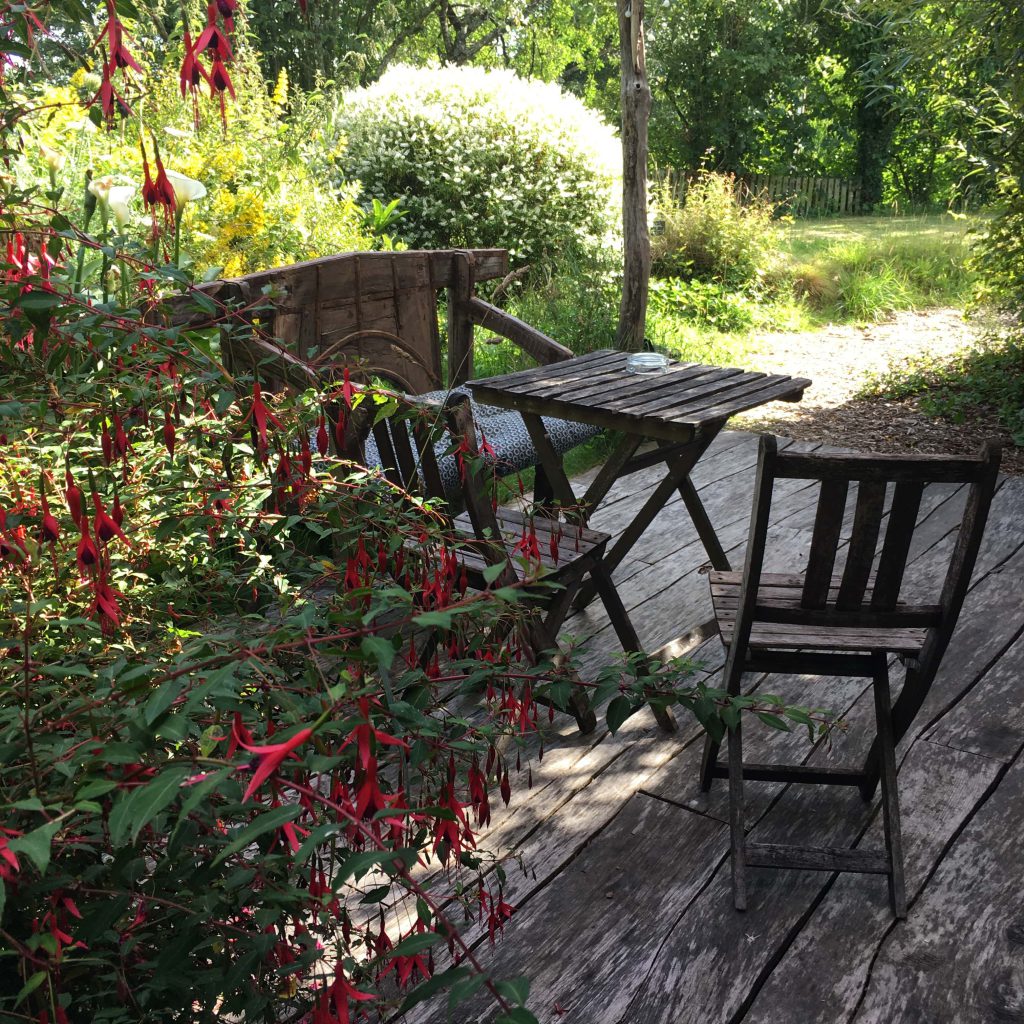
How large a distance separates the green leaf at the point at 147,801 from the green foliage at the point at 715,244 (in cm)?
874

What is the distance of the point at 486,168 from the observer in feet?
26.4

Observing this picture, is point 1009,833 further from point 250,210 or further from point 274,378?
point 250,210

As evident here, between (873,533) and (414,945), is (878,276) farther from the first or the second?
(414,945)

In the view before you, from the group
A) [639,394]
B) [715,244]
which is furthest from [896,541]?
[715,244]

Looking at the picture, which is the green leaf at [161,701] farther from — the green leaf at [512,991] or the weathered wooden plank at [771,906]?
the weathered wooden plank at [771,906]

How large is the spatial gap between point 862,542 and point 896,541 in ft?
0.20

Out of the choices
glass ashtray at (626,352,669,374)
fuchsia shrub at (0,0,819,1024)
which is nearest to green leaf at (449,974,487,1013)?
fuchsia shrub at (0,0,819,1024)

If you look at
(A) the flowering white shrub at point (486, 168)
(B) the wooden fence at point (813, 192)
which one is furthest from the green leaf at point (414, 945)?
(B) the wooden fence at point (813, 192)

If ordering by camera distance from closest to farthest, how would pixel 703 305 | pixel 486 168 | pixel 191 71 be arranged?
1. pixel 191 71
2. pixel 486 168
3. pixel 703 305

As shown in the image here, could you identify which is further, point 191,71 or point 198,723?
point 198,723

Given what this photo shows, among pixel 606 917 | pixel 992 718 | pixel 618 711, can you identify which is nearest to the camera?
pixel 618 711

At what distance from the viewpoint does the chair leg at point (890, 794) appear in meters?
2.07

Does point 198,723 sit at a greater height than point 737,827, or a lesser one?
greater

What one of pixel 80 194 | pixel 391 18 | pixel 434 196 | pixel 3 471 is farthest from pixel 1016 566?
pixel 391 18
